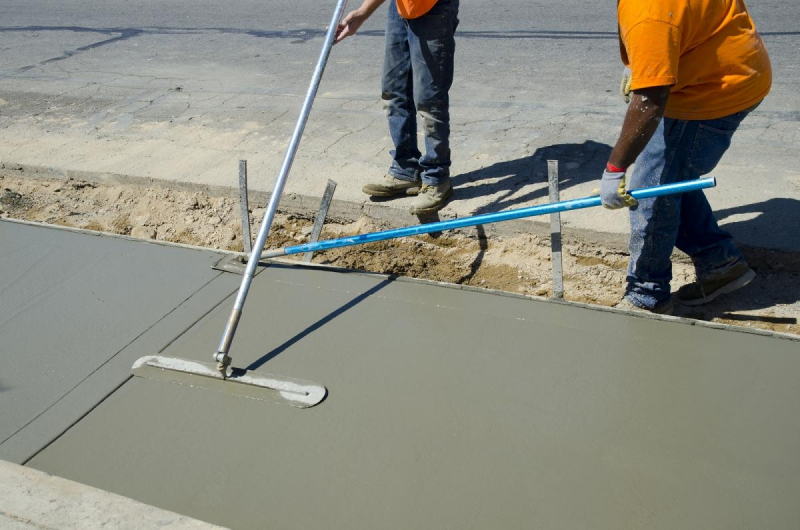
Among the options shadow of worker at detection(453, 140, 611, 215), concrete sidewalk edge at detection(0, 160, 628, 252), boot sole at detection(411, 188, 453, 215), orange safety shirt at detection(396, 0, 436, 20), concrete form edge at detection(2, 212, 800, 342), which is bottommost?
concrete form edge at detection(2, 212, 800, 342)

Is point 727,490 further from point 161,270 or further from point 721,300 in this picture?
point 161,270

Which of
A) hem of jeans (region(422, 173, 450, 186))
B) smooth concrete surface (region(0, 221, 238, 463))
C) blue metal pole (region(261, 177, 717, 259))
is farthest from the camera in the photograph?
hem of jeans (region(422, 173, 450, 186))

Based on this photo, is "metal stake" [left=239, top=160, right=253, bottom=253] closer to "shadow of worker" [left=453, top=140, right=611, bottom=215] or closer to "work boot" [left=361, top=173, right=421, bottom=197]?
"work boot" [left=361, top=173, right=421, bottom=197]

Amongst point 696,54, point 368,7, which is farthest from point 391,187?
point 696,54

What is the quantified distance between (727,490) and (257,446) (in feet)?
4.43

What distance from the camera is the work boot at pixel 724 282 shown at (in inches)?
118

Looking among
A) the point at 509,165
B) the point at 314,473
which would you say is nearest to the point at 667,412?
the point at 314,473

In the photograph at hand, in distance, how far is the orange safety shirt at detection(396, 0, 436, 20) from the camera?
132 inches

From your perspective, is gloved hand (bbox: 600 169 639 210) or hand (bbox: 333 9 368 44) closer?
gloved hand (bbox: 600 169 639 210)

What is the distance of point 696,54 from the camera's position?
243cm

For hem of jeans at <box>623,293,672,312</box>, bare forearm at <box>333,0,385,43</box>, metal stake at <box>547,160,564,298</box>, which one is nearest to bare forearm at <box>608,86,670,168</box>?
metal stake at <box>547,160,564,298</box>

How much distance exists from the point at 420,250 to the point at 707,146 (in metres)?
1.52

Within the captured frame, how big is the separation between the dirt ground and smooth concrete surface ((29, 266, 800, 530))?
57 centimetres

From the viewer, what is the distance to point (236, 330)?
111 inches
